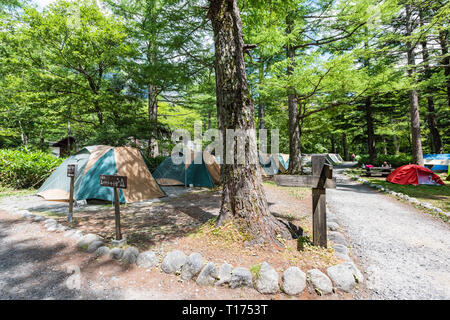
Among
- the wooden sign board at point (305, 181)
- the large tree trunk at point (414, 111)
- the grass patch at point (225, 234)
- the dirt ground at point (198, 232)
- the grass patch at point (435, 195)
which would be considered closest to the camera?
the dirt ground at point (198, 232)

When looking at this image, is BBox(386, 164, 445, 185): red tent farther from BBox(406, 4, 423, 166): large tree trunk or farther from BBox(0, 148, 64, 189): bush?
BBox(0, 148, 64, 189): bush

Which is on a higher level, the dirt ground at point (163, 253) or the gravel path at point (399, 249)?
the dirt ground at point (163, 253)

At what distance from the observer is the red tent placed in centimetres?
832

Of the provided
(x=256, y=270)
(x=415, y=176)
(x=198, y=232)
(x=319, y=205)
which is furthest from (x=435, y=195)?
(x=198, y=232)

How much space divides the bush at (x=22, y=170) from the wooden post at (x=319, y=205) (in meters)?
9.62

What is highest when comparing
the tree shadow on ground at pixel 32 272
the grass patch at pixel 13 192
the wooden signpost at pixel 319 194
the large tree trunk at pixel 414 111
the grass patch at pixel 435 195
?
the large tree trunk at pixel 414 111

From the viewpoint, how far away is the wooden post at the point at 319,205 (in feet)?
9.34

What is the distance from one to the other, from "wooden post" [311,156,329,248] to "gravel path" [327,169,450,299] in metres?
0.58

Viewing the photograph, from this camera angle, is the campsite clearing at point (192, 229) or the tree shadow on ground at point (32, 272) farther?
the campsite clearing at point (192, 229)

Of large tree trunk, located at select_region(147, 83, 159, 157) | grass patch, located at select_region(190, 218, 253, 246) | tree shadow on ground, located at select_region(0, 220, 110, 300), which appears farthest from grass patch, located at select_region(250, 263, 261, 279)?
large tree trunk, located at select_region(147, 83, 159, 157)

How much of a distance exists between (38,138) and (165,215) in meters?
16.3

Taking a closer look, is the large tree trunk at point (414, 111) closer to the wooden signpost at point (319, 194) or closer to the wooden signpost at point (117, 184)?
the wooden signpost at point (319, 194)

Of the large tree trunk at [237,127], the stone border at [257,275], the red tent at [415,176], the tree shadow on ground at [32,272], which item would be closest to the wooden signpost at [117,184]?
the stone border at [257,275]
